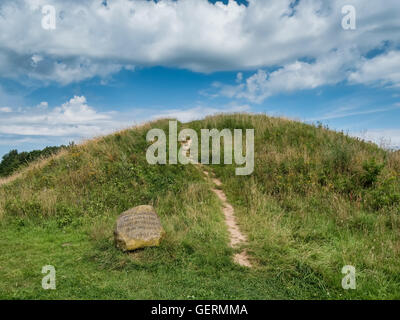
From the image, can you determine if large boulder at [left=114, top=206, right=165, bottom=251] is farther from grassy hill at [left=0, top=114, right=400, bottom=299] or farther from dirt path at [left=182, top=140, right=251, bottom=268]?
dirt path at [left=182, top=140, right=251, bottom=268]

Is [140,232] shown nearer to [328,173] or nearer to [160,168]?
[160,168]

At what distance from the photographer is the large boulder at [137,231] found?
24.1 feet

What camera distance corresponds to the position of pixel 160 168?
13.6 metres

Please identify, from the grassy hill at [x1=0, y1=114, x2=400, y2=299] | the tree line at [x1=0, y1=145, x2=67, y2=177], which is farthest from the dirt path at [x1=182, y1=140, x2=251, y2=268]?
the tree line at [x1=0, y1=145, x2=67, y2=177]

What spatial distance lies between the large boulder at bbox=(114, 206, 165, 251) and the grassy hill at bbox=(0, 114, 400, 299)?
0.26 m

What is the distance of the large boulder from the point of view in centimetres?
733

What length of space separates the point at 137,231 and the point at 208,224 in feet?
7.82

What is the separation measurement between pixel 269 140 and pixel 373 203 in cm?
749

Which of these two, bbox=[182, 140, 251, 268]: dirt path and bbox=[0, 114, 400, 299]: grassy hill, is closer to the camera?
bbox=[0, 114, 400, 299]: grassy hill

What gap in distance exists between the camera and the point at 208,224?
8.83 metres

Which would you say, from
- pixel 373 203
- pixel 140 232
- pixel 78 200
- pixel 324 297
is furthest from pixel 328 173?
pixel 78 200

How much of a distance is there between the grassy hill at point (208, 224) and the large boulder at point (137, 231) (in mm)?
262

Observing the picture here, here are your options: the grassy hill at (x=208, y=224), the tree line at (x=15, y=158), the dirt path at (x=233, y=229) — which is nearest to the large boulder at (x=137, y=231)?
A: the grassy hill at (x=208, y=224)

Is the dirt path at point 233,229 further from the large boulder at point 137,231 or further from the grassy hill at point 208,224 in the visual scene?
the large boulder at point 137,231
